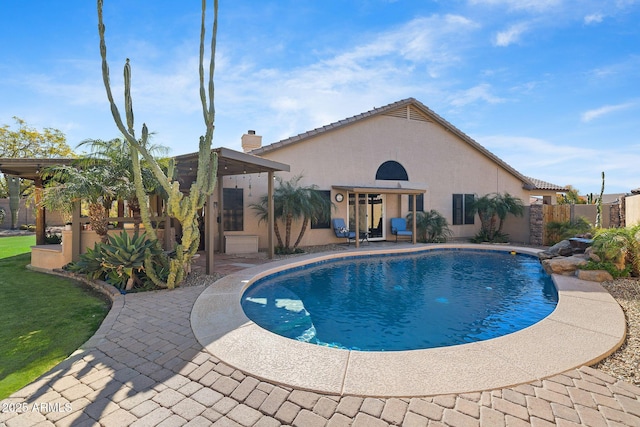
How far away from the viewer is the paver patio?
2643 millimetres

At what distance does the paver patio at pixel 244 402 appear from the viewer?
8.67 ft

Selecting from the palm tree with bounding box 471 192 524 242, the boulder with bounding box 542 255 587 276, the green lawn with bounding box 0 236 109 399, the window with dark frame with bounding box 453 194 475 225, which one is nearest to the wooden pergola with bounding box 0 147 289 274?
the green lawn with bounding box 0 236 109 399

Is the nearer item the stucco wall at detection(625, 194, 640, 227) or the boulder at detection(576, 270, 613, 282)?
the boulder at detection(576, 270, 613, 282)

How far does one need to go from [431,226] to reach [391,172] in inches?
143

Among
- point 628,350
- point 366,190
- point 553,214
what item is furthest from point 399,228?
point 628,350

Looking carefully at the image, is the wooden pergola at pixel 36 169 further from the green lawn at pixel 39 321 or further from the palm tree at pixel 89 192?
the green lawn at pixel 39 321

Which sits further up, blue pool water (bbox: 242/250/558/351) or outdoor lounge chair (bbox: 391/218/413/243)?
outdoor lounge chair (bbox: 391/218/413/243)

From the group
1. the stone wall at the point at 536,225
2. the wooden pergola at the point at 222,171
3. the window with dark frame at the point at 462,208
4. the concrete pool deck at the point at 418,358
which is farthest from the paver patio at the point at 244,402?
the window with dark frame at the point at 462,208

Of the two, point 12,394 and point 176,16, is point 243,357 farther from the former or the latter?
point 176,16

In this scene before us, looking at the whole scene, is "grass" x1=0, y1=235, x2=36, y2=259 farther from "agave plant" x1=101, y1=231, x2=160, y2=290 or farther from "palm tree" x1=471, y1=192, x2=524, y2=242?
"palm tree" x1=471, y1=192, x2=524, y2=242

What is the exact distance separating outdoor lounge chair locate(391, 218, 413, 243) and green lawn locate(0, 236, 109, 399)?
13.0m

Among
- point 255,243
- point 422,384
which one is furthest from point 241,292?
point 255,243

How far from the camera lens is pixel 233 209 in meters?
13.1

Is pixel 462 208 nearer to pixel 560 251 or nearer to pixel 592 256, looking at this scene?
pixel 560 251
